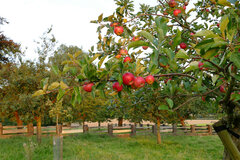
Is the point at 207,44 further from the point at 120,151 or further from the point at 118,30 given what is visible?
the point at 120,151

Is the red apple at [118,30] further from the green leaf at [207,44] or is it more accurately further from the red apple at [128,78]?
the green leaf at [207,44]

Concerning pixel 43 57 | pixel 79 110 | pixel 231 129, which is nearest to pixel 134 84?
pixel 231 129

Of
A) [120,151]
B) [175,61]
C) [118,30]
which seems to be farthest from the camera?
[120,151]

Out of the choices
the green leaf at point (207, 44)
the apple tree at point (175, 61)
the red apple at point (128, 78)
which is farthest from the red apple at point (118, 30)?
the green leaf at point (207, 44)

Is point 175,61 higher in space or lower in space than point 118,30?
lower

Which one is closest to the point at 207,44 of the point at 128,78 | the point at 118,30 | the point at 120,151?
the point at 128,78

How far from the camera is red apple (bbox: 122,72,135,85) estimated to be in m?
1.74

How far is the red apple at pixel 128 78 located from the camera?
1740 mm

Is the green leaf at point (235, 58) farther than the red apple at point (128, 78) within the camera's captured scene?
No

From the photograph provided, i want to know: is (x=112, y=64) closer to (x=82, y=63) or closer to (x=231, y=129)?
(x=82, y=63)

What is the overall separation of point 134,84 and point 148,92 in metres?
2.08

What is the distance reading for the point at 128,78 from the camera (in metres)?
1.74

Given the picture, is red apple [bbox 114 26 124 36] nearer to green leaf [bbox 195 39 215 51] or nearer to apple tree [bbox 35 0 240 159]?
apple tree [bbox 35 0 240 159]

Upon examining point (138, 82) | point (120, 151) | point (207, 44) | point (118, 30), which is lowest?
point (120, 151)
